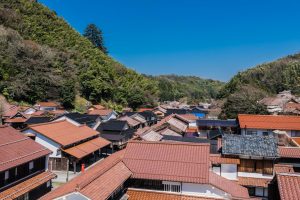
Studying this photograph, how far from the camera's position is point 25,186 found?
1731cm

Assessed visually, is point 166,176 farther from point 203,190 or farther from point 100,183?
point 100,183

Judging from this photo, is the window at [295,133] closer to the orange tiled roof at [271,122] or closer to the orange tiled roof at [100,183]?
the orange tiled roof at [271,122]

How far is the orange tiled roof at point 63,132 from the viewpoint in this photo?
26.9 meters

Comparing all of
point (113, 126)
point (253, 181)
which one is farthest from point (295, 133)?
point (113, 126)

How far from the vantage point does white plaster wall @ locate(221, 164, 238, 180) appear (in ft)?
70.1

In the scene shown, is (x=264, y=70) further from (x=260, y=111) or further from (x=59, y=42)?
(x=59, y=42)

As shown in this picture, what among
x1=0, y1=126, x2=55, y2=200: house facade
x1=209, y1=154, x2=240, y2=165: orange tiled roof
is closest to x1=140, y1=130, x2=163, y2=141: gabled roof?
x1=209, y1=154, x2=240, y2=165: orange tiled roof

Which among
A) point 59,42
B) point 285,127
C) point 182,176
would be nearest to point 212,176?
point 182,176

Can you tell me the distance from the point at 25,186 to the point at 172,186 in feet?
31.5

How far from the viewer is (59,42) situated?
256 feet

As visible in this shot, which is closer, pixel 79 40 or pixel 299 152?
pixel 299 152

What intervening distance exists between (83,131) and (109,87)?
137ft

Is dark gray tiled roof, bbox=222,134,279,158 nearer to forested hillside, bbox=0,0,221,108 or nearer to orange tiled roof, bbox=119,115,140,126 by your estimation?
orange tiled roof, bbox=119,115,140,126

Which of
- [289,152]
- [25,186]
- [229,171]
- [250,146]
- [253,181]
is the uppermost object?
[250,146]
